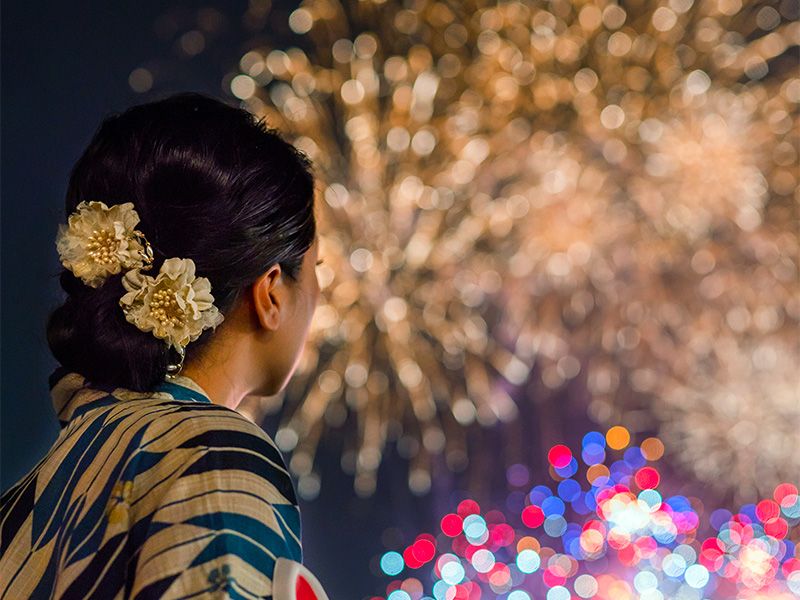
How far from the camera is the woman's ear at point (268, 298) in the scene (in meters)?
0.97

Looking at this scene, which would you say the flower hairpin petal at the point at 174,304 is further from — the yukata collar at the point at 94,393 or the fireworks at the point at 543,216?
the fireworks at the point at 543,216

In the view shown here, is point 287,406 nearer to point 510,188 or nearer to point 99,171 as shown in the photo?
point 510,188

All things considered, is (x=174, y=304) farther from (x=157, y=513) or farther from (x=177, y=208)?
(x=157, y=513)

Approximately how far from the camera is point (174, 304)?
89 cm

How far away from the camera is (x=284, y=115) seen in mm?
3900

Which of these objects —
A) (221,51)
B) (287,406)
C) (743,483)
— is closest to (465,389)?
(287,406)

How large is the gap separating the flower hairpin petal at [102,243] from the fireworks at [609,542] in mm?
3428

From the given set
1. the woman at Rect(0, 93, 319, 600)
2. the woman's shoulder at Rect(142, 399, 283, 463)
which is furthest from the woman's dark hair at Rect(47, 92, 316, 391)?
the woman's shoulder at Rect(142, 399, 283, 463)

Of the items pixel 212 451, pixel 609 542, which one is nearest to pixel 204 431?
pixel 212 451

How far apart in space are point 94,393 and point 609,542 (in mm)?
4113

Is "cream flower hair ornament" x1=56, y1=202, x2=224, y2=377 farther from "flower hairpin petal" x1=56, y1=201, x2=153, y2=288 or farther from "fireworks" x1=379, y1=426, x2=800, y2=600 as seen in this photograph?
"fireworks" x1=379, y1=426, x2=800, y2=600

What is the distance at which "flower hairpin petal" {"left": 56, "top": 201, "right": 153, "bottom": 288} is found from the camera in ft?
3.05

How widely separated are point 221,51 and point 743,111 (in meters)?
1.76

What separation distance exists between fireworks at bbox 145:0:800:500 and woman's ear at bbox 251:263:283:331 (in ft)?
9.31
